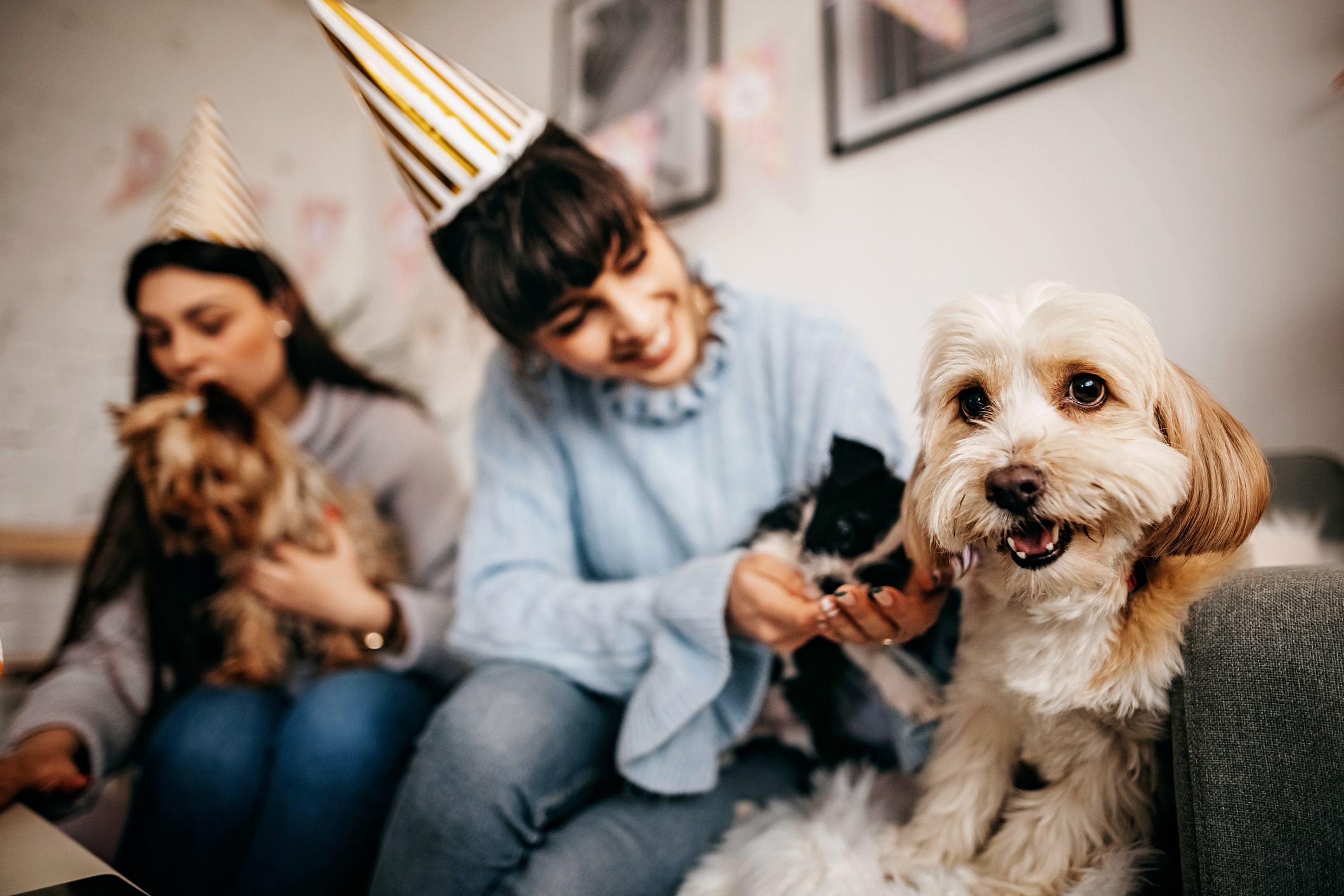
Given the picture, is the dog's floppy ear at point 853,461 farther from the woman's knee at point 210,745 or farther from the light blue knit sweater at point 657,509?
the woman's knee at point 210,745

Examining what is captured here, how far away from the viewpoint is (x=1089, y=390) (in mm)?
514

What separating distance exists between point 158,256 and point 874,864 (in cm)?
168

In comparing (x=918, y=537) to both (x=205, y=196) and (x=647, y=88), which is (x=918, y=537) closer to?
(x=647, y=88)

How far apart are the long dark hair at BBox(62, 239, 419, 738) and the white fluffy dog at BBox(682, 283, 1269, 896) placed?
4.07 feet

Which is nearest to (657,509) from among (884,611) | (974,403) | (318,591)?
(884,611)

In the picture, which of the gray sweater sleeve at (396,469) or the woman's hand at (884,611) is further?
the gray sweater sleeve at (396,469)

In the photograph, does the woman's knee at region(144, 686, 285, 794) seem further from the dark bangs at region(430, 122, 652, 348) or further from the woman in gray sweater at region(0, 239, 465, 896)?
the dark bangs at region(430, 122, 652, 348)

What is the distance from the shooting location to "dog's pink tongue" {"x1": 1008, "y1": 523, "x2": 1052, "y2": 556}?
50cm

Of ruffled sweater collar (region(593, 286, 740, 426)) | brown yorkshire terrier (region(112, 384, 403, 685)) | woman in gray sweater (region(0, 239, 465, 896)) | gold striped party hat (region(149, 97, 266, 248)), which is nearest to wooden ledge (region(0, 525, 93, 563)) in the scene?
woman in gray sweater (region(0, 239, 465, 896))

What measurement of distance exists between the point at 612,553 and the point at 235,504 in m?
0.81

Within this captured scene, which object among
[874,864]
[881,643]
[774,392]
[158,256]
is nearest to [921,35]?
[774,392]

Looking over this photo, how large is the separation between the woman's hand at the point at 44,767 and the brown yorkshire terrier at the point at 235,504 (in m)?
0.22

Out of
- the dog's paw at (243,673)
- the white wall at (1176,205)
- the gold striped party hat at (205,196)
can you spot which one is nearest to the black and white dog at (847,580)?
the white wall at (1176,205)

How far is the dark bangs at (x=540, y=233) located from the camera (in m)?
0.84
